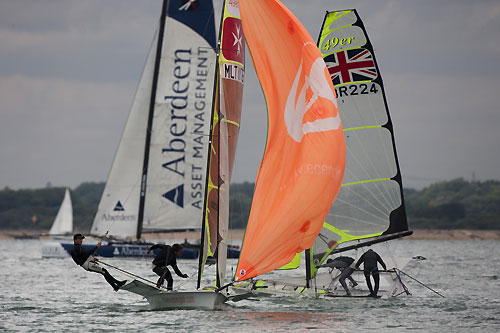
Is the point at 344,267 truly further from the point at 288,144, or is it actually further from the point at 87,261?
the point at 87,261

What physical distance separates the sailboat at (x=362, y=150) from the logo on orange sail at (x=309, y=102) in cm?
574

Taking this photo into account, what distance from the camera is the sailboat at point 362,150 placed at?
2419 cm

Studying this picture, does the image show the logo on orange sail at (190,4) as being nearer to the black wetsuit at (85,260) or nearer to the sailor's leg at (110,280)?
the black wetsuit at (85,260)

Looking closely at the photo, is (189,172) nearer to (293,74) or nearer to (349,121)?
(349,121)

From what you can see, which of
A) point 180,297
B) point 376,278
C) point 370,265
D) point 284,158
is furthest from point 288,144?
point 376,278

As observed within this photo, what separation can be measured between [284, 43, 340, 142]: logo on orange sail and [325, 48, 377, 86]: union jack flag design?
573cm

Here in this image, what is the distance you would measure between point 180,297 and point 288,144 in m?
3.81

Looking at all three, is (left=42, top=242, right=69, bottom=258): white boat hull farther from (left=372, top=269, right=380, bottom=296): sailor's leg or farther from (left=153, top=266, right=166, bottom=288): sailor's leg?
(left=153, top=266, right=166, bottom=288): sailor's leg

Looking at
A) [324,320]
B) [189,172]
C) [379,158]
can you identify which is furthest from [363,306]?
[189,172]

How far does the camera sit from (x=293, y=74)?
18.6m

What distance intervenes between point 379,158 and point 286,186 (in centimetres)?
710

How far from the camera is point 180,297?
722 inches

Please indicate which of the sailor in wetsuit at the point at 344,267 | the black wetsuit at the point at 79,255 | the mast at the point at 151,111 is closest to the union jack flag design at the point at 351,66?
the sailor in wetsuit at the point at 344,267

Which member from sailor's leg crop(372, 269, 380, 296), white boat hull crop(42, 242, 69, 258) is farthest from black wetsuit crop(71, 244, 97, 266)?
white boat hull crop(42, 242, 69, 258)
